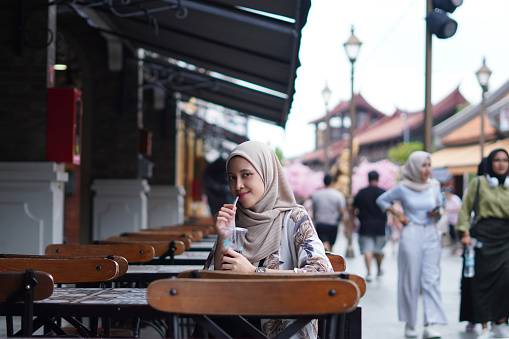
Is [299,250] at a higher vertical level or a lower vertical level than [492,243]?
higher

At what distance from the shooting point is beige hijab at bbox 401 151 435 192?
688 cm

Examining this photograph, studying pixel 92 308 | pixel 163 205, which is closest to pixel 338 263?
pixel 92 308

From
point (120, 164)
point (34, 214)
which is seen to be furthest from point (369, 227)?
point (34, 214)

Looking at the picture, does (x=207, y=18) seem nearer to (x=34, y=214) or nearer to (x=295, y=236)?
(x=34, y=214)

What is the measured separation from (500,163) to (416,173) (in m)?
0.79

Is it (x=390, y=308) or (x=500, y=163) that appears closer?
(x=500, y=163)

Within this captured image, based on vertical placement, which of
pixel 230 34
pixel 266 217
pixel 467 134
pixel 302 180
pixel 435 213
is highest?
pixel 467 134

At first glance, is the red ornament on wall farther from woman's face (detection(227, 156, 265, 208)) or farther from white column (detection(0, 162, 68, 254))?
woman's face (detection(227, 156, 265, 208))

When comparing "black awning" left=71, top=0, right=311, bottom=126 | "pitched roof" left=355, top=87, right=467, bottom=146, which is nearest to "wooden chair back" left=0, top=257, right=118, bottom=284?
"black awning" left=71, top=0, right=311, bottom=126

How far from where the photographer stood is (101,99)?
1230 centimetres

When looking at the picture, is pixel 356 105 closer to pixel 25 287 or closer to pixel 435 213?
pixel 435 213

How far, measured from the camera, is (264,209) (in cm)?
300

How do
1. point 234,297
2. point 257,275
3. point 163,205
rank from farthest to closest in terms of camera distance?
point 163,205 → point 257,275 → point 234,297

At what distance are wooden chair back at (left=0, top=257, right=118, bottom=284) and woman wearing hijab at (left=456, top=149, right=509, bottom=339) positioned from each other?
4.59 m
